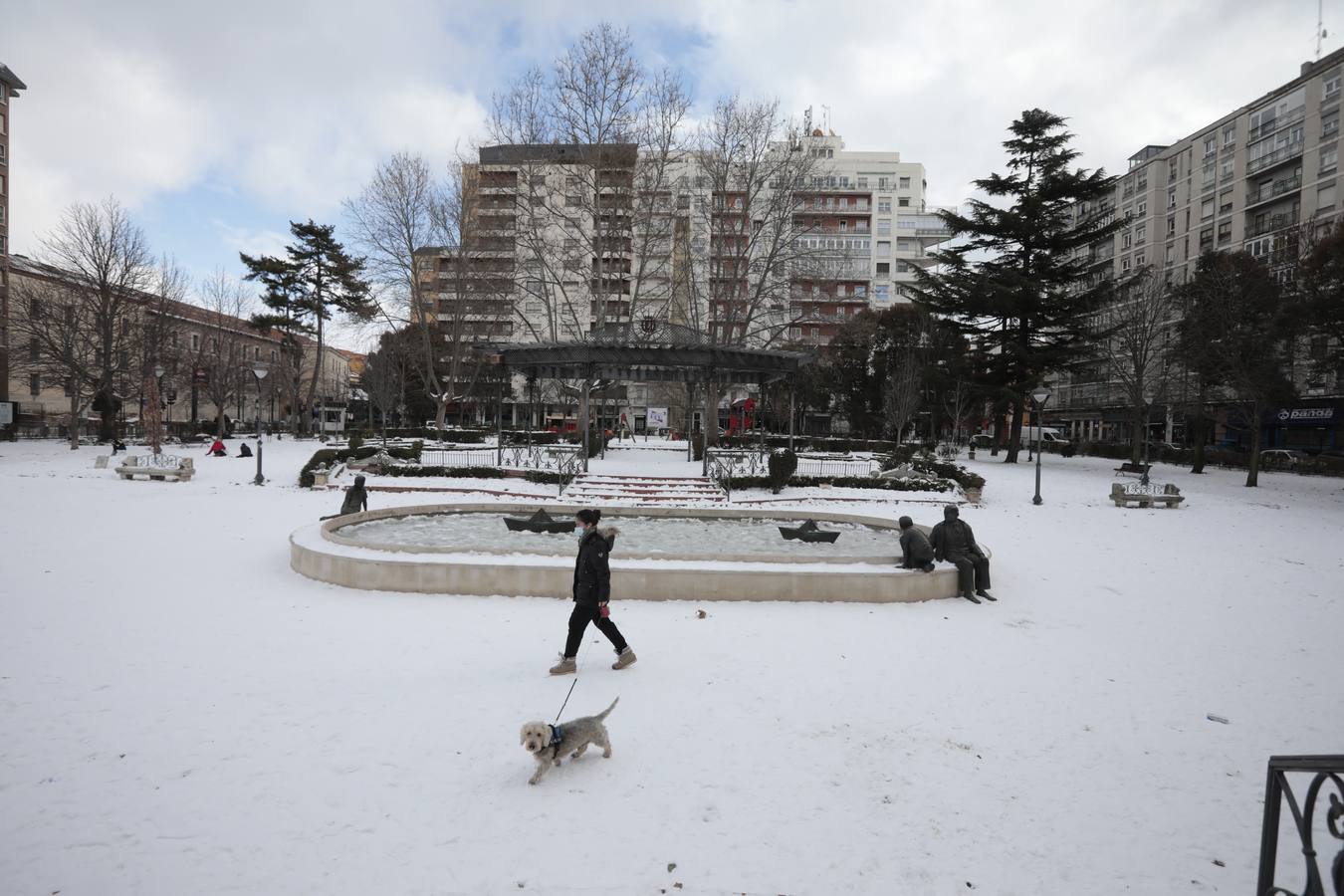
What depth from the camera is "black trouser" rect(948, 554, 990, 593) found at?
8.84 meters

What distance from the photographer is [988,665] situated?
6.43 metres

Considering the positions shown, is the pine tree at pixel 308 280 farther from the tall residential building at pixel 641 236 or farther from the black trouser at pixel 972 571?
the black trouser at pixel 972 571

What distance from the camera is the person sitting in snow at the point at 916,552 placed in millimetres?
8750

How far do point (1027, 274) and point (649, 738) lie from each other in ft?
115

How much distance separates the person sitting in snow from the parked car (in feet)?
104

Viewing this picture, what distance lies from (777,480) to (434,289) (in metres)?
28.3

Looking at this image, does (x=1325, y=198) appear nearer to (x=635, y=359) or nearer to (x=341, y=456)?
(x=635, y=359)

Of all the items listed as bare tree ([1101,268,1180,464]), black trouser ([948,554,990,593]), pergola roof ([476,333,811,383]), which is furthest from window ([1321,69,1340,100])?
black trouser ([948,554,990,593])

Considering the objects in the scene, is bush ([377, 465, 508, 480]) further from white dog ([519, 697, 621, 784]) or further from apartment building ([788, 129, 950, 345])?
apartment building ([788, 129, 950, 345])

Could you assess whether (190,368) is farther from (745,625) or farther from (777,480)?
(745,625)

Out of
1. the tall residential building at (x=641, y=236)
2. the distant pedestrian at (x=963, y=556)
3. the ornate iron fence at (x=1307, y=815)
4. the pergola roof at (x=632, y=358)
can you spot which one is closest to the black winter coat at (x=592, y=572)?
the ornate iron fence at (x=1307, y=815)

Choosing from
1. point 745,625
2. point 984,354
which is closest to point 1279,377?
point 984,354

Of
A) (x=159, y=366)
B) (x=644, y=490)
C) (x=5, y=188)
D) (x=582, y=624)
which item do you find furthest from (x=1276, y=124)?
(x=5, y=188)

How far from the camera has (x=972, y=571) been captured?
352 inches
